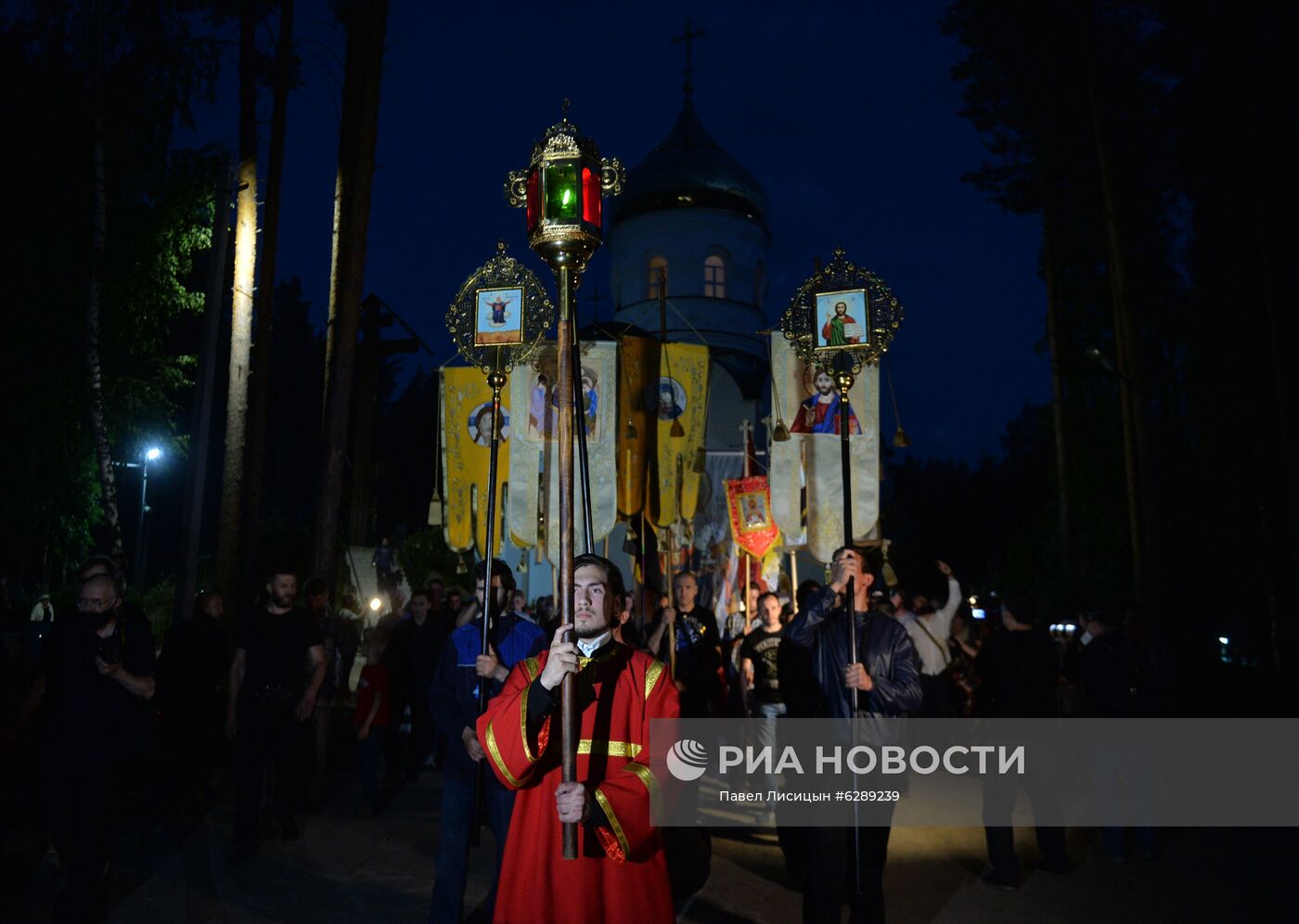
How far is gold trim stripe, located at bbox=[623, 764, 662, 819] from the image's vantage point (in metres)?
3.40

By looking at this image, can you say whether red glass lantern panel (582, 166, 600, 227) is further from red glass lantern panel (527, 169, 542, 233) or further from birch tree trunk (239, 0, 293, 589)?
birch tree trunk (239, 0, 293, 589)

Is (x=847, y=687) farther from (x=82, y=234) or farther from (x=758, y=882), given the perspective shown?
(x=82, y=234)

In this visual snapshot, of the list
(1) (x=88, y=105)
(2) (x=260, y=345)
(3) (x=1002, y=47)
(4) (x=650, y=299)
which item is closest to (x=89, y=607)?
(2) (x=260, y=345)

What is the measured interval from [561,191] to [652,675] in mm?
2064

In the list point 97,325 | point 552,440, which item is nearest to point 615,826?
point 552,440

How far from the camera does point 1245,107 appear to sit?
43.1ft

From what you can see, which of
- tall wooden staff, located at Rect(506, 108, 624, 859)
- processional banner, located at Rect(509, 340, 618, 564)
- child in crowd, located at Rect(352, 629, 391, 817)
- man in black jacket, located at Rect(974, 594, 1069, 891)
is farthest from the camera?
processional banner, located at Rect(509, 340, 618, 564)

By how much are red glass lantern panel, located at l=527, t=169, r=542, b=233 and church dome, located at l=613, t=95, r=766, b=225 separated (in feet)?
112

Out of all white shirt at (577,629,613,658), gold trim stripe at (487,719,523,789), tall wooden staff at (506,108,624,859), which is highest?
tall wooden staff at (506,108,624,859)

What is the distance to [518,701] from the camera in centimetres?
346

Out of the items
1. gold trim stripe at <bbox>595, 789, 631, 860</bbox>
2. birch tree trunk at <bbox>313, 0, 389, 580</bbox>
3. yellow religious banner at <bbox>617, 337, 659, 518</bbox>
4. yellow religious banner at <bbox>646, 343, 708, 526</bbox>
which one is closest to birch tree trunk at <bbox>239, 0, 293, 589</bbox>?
birch tree trunk at <bbox>313, 0, 389, 580</bbox>

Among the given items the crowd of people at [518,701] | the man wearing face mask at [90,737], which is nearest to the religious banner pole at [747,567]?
the crowd of people at [518,701]

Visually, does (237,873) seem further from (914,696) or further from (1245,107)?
(1245,107)

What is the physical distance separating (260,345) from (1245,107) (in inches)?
579
